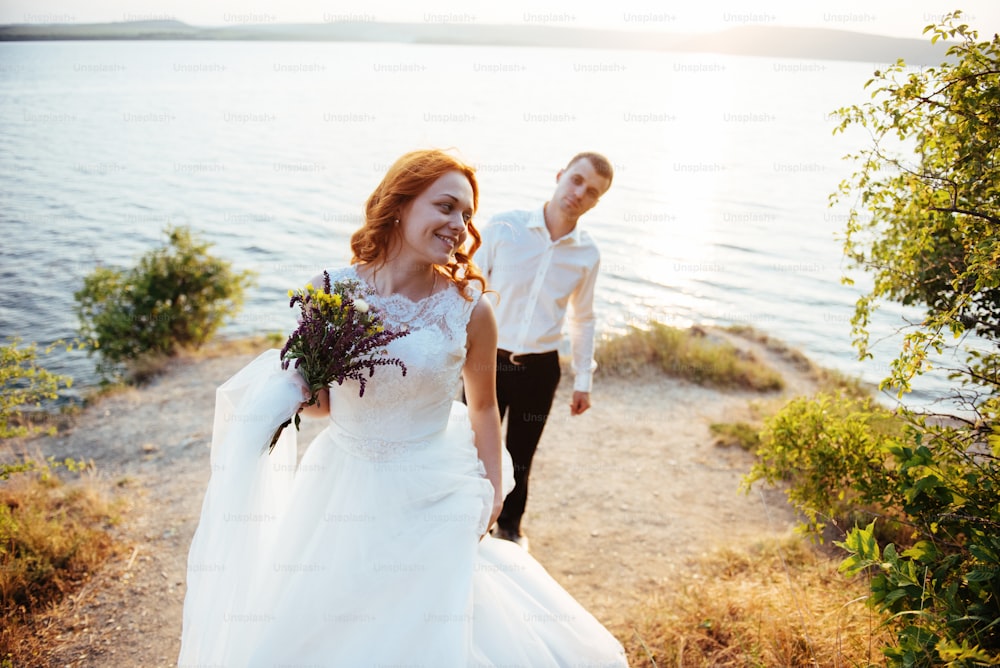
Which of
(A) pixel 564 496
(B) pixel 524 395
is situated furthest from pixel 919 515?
(A) pixel 564 496

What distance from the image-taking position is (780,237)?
67.9 ft

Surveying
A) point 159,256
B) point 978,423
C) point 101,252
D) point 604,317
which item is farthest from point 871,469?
point 101,252

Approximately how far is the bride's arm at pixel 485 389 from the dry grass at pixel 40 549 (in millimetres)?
2968

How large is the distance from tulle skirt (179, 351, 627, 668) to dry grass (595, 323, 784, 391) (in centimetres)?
648

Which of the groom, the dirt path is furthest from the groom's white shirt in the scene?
the dirt path

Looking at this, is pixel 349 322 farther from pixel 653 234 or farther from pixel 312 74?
pixel 312 74

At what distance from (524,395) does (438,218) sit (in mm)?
2139

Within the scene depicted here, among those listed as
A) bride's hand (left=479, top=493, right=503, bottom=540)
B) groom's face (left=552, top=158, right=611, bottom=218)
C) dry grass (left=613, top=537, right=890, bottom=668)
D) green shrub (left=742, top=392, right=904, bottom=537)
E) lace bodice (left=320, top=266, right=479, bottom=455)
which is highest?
groom's face (left=552, top=158, right=611, bottom=218)

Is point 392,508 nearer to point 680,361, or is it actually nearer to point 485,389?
point 485,389

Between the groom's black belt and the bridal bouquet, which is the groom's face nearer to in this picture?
the groom's black belt

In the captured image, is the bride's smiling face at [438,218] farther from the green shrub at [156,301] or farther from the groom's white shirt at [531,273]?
the green shrub at [156,301]

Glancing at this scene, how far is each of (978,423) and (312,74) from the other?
254ft

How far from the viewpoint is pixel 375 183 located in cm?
2464

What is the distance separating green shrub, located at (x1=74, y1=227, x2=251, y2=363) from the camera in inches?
361
